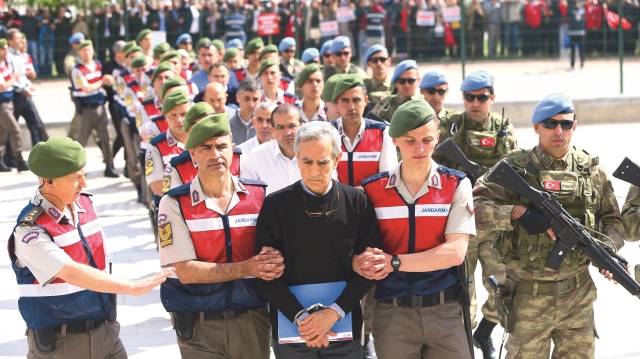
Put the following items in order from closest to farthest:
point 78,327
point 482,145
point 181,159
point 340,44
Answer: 1. point 78,327
2. point 181,159
3. point 482,145
4. point 340,44

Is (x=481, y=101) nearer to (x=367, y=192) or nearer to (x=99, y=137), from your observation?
(x=367, y=192)

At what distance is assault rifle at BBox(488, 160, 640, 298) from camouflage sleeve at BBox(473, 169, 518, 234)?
152 mm

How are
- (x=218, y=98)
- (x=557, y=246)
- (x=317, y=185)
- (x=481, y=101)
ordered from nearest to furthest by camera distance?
(x=317, y=185) < (x=557, y=246) < (x=481, y=101) < (x=218, y=98)

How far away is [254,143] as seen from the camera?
824cm

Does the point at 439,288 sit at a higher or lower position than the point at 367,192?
lower

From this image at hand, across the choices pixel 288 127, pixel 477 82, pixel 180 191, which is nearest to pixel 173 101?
pixel 288 127

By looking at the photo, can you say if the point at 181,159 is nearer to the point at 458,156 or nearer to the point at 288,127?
the point at 288,127

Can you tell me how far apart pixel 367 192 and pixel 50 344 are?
185cm

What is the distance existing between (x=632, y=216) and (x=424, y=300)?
58.1 inches

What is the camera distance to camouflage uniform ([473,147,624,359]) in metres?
6.17

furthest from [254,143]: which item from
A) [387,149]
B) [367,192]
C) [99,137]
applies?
[99,137]

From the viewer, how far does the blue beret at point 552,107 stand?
6.18 meters

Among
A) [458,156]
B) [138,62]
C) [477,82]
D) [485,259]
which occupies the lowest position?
[485,259]

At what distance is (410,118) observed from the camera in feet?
18.6
